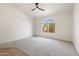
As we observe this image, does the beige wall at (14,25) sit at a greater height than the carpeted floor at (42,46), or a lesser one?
greater

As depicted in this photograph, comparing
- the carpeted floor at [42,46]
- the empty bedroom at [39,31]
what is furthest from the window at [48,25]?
the carpeted floor at [42,46]

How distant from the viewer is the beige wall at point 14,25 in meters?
1.80

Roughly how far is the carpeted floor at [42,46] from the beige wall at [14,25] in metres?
0.11

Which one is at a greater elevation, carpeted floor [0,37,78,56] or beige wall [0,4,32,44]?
beige wall [0,4,32,44]

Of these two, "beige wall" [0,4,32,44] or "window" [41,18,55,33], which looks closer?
"window" [41,18,55,33]

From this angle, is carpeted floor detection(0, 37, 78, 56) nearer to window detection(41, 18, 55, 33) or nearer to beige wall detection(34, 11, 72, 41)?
beige wall detection(34, 11, 72, 41)

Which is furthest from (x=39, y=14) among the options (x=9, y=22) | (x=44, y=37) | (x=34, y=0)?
(x=34, y=0)

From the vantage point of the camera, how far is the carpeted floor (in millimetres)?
1773

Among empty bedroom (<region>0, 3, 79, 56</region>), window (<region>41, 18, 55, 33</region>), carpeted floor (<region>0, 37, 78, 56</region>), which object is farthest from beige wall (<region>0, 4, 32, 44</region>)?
window (<region>41, 18, 55, 33</region>)

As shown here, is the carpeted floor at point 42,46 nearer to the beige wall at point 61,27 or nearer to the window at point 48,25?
the beige wall at point 61,27

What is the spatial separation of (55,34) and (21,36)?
0.67m

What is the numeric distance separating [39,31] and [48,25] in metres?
0.27

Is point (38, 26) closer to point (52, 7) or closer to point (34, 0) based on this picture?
point (52, 7)

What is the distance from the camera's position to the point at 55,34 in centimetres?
184
